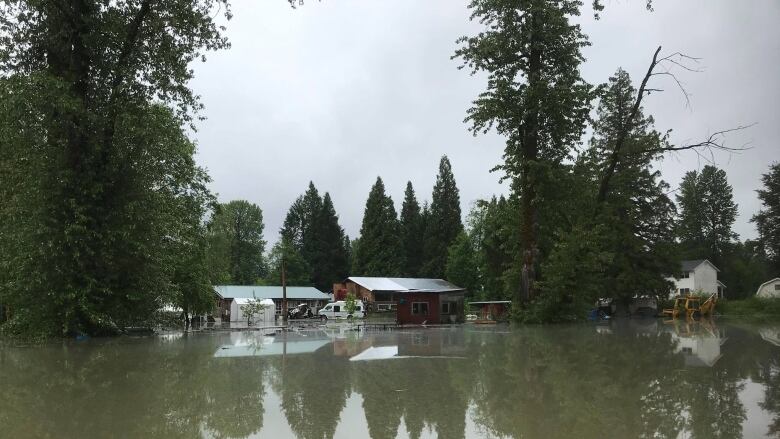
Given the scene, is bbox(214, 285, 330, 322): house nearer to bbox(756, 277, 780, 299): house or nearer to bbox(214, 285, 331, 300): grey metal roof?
bbox(214, 285, 331, 300): grey metal roof

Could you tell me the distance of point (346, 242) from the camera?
96.5 meters

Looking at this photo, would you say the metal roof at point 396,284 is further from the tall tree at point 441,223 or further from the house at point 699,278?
the house at point 699,278

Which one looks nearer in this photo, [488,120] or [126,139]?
[126,139]

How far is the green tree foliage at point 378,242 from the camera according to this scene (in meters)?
75.4

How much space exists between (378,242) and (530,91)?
5437 centimetres

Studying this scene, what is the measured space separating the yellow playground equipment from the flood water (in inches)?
1115

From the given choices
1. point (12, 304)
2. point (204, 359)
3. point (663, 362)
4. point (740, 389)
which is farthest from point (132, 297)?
point (740, 389)

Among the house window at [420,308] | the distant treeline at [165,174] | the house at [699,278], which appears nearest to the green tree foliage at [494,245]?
the distant treeline at [165,174]

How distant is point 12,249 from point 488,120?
17854 millimetres

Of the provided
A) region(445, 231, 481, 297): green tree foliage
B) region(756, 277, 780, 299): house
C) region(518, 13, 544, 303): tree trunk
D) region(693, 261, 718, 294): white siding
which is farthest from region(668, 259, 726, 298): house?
region(518, 13, 544, 303): tree trunk

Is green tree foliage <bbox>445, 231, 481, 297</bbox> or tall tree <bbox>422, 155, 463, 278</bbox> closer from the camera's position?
green tree foliage <bbox>445, 231, 481, 297</bbox>

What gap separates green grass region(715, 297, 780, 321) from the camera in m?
35.9

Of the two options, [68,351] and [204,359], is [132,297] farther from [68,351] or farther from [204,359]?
[204,359]

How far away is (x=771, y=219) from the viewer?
56.8 m
